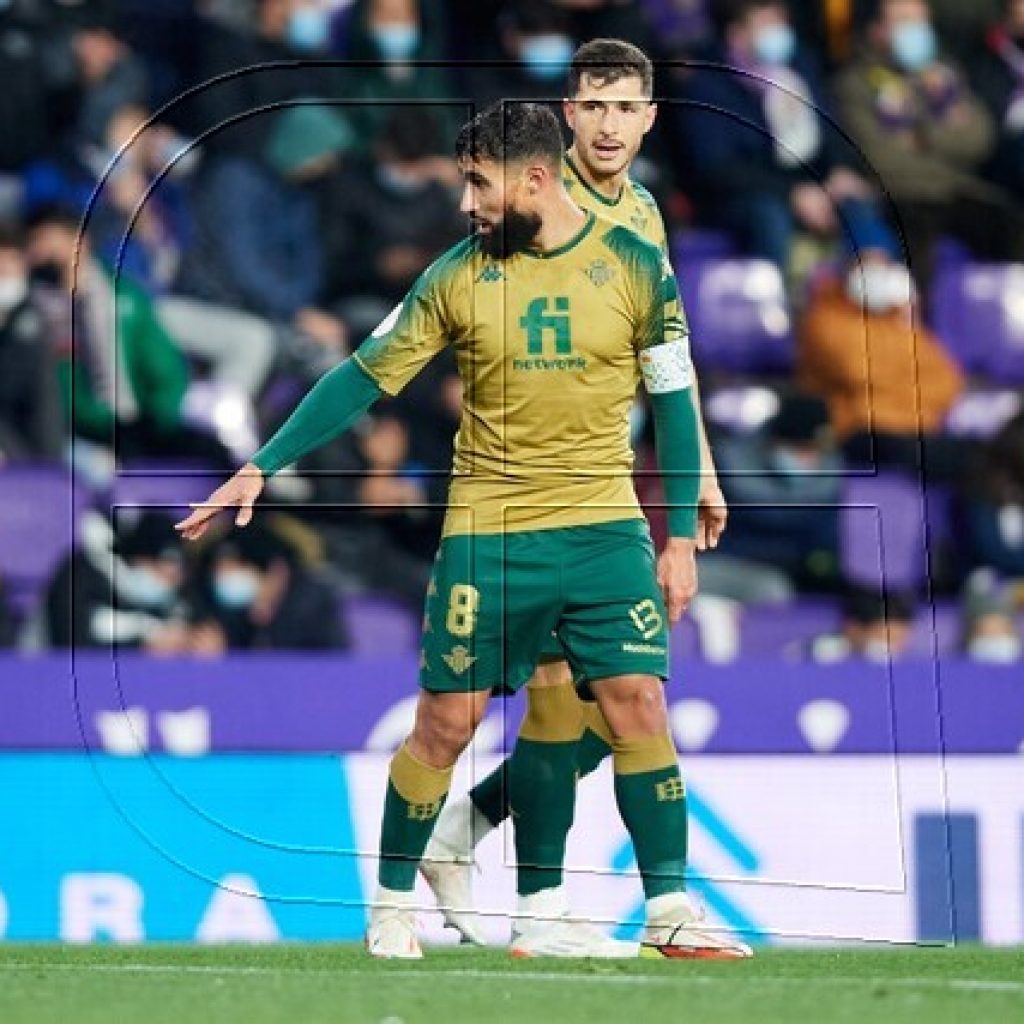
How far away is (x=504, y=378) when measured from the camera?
24.1 ft

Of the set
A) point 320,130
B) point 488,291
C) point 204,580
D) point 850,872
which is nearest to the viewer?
point 488,291

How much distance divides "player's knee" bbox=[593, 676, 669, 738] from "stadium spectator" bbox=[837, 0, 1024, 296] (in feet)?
15.5

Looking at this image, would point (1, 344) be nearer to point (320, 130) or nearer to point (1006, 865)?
point (320, 130)

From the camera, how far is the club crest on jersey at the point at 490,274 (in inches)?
286

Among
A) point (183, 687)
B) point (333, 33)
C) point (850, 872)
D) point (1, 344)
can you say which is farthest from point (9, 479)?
point (850, 872)

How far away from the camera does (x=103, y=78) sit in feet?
37.2

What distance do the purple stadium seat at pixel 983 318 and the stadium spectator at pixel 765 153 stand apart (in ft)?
1.45

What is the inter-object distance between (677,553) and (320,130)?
372 cm

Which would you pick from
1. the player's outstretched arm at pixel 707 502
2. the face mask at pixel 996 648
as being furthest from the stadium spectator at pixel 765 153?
the player's outstretched arm at pixel 707 502

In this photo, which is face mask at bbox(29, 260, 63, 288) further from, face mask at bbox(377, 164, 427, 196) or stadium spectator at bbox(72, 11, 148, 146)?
face mask at bbox(377, 164, 427, 196)

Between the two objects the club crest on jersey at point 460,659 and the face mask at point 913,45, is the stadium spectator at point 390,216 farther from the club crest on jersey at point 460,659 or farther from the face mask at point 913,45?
the club crest on jersey at point 460,659

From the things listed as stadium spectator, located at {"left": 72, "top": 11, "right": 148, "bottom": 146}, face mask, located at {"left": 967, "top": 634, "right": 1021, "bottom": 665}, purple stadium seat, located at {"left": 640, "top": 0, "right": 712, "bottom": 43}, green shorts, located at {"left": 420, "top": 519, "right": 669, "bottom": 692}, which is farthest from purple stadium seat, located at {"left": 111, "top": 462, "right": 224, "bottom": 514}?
purple stadium seat, located at {"left": 640, "top": 0, "right": 712, "bottom": 43}

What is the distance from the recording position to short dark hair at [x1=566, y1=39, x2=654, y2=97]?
7809 mm

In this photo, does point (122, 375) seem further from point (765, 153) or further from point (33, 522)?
A: point (765, 153)
